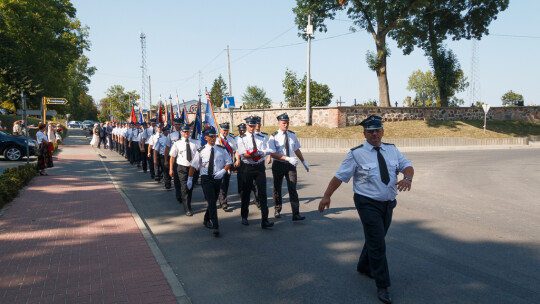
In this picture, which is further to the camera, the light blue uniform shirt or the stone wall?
the stone wall

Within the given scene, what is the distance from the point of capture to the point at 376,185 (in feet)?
14.5

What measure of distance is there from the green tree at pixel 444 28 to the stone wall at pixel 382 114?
2526 millimetres

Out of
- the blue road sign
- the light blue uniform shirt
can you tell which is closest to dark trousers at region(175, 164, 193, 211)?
the light blue uniform shirt

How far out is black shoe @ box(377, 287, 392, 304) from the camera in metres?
4.17

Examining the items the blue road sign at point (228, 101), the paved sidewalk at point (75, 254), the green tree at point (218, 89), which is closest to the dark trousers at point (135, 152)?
the blue road sign at point (228, 101)

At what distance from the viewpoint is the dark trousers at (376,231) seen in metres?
4.30

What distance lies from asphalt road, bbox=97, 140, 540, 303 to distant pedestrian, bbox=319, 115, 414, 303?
41 centimetres

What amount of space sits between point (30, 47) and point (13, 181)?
34.8m

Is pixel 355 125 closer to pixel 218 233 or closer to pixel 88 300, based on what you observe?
pixel 218 233

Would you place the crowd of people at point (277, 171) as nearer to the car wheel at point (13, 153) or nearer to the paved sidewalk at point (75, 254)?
the paved sidewalk at point (75, 254)

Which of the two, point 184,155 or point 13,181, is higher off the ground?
point 184,155

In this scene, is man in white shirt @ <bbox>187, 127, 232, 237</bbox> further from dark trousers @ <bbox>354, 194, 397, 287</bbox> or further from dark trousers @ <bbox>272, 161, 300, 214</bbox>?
dark trousers @ <bbox>354, 194, 397, 287</bbox>

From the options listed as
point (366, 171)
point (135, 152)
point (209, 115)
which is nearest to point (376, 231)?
point (366, 171)

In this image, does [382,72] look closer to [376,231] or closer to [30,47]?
[376,231]
